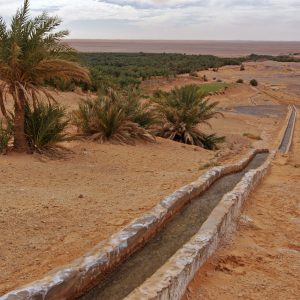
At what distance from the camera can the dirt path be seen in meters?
3.96

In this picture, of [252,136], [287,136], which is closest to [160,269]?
[252,136]

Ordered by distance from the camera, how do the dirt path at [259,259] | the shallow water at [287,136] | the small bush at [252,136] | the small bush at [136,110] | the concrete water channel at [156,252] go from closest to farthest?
the concrete water channel at [156,252], the dirt path at [259,259], the small bush at [136,110], the shallow water at [287,136], the small bush at [252,136]

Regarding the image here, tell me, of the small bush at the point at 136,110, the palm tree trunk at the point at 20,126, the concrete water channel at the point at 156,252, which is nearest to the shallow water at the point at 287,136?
the small bush at the point at 136,110

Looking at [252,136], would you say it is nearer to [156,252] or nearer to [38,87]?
[38,87]

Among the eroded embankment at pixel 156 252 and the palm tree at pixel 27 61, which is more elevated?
the palm tree at pixel 27 61

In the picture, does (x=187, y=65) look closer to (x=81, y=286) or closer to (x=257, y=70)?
(x=257, y=70)

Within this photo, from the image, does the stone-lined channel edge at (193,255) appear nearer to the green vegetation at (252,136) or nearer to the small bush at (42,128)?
the small bush at (42,128)

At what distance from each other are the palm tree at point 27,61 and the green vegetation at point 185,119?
5506 millimetres

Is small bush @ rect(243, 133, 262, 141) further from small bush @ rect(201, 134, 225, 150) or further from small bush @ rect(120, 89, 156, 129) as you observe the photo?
small bush @ rect(120, 89, 156, 129)

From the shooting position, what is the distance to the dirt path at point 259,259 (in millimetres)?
3962

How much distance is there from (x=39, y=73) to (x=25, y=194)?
3.35 m

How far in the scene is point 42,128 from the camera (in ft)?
29.0

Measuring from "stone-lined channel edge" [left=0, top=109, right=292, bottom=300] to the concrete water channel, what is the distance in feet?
0.21

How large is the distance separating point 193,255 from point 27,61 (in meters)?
5.45
